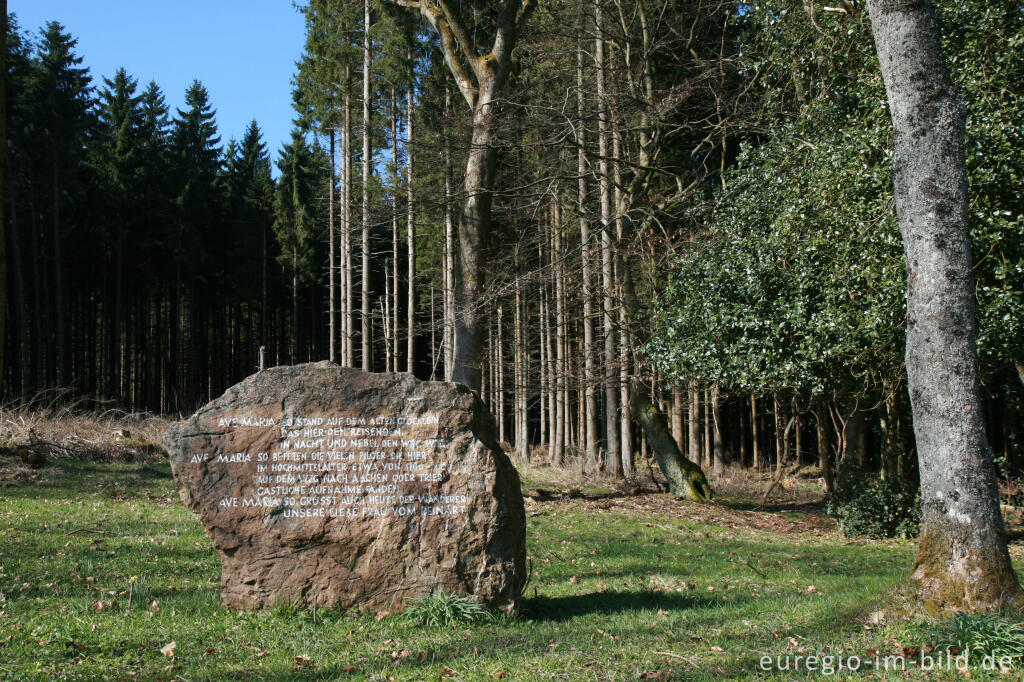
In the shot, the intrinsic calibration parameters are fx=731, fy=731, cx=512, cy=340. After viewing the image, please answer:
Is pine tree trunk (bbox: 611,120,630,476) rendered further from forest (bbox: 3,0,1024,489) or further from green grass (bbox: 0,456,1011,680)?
green grass (bbox: 0,456,1011,680)

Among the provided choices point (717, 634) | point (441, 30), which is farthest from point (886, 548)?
point (441, 30)

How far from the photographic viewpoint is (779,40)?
44.8 ft

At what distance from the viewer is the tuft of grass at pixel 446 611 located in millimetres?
5641

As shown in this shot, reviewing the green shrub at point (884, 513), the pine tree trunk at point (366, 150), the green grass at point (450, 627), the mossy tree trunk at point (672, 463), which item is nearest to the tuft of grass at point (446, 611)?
the green grass at point (450, 627)

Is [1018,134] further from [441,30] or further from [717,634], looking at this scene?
[441,30]

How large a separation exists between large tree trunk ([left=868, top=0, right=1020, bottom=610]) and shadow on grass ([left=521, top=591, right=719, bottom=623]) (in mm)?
1986

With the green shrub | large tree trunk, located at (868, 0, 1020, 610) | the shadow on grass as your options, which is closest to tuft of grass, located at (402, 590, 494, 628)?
the shadow on grass

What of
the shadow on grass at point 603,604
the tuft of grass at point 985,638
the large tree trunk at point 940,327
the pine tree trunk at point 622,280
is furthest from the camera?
the pine tree trunk at point 622,280

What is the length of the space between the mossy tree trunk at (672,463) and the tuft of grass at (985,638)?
34.8ft

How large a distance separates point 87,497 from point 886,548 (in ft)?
43.4

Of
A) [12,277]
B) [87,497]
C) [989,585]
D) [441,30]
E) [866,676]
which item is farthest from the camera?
[12,277]

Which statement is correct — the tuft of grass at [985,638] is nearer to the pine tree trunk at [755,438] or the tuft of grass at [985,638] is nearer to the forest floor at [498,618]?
the forest floor at [498,618]

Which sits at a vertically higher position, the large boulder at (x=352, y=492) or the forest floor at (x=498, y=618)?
the large boulder at (x=352, y=492)

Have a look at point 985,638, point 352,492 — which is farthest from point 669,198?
point 985,638
